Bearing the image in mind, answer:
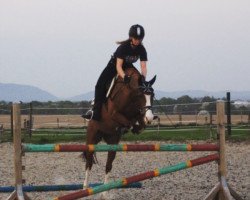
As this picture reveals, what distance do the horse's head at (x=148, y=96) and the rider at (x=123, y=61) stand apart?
1.14 ft

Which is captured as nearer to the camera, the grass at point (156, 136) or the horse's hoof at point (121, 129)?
the horse's hoof at point (121, 129)

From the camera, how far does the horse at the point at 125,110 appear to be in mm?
6750

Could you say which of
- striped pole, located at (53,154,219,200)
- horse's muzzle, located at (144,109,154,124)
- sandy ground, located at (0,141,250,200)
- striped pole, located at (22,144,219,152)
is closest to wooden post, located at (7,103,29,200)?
striped pole, located at (22,144,219,152)

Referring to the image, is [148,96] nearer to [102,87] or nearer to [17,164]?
[102,87]

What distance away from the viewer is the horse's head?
6.47 m

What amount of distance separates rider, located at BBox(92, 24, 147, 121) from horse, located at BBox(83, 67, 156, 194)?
0.10 metres

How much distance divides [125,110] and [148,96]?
2.00ft

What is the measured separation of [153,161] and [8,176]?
14.2 feet

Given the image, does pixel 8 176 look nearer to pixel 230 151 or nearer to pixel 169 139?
pixel 230 151

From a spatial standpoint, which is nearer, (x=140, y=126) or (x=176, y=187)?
(x=140, y=126)

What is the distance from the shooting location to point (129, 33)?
24.2 ft

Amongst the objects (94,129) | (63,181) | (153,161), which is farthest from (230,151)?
(94,129)

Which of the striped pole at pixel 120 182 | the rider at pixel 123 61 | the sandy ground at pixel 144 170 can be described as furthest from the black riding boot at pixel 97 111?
the striped pole at pixel 120 182

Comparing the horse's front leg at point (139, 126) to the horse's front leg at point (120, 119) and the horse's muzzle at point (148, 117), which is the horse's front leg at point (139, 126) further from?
the horse's muzzle at point (148, 117)
